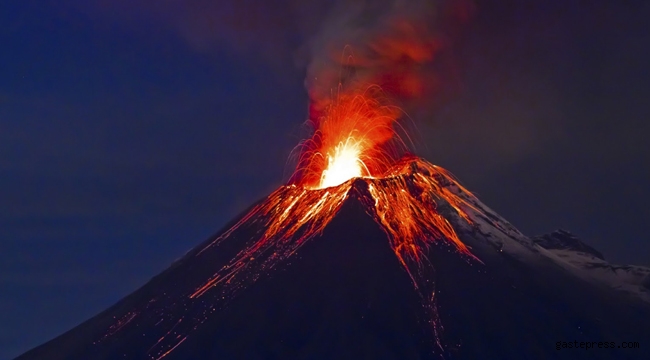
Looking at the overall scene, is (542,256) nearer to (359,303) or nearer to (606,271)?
(606,271)

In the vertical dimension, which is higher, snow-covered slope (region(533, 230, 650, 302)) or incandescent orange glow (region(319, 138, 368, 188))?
incandescent orange glow (region(319, 138, 368, 188))

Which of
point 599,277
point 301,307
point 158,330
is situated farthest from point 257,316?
point 599,277

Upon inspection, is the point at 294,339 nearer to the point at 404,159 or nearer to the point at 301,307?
the point at 301,307

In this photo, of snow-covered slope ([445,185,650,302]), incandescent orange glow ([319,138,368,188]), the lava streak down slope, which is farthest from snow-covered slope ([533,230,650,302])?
incandescent orange glow ([319,138,368,188])

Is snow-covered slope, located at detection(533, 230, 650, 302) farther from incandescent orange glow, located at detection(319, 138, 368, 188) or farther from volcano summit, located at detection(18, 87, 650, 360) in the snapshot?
incandescent orange glow, located at detection(319, 138, 368, 188)

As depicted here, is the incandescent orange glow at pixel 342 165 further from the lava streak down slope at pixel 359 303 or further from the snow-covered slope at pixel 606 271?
the snow-covered slope at pixel 606 271

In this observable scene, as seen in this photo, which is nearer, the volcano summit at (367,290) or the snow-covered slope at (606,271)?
the volcano summit at (367,290)

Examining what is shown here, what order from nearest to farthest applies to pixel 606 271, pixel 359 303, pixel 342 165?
pixel 359 303 < pixel 342 165 < pixel 606 271

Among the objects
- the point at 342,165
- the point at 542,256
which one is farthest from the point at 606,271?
the point at 342,165

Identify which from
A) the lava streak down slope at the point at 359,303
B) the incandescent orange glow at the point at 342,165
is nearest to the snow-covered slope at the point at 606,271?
the lava streak down slope at the point at 359,303
